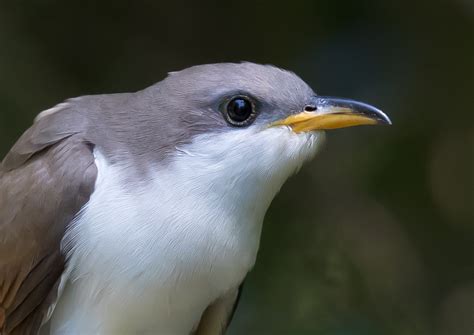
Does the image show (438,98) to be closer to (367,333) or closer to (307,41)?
(307,41)

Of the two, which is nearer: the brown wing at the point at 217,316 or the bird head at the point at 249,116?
the bird head at the point at 249,116

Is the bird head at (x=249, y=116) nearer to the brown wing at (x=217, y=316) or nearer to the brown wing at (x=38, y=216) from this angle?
the brown wing at (x=38, y=216)

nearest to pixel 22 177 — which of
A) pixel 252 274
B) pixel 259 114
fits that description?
pixel 259 114

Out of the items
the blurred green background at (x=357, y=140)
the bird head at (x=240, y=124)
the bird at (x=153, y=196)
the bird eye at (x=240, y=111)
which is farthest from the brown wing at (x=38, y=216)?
the blurred green background at (x=357, y=140)

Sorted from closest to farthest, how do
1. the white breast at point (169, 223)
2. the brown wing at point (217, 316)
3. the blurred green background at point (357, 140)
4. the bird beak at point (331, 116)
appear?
1. the white breast at point (169, 223)
2. the bird beak at point (331, 116)
3. the brown wing at point (217, 316)
4. the blurred green background at point (357, 140)

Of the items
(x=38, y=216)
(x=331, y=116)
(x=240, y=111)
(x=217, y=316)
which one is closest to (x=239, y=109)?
(x=240, y=111)

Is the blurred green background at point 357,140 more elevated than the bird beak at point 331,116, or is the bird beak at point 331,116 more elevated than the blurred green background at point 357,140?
the bird beak at point 331,116

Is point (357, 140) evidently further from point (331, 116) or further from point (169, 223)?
point (169, 223)

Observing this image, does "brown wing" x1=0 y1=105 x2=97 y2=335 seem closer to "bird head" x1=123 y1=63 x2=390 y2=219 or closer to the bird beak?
"bird head" x1=123 y1=63 x2=390 y2=219
